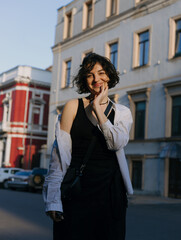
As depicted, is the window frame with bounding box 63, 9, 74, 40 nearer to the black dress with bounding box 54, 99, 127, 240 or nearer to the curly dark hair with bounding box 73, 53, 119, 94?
the curly dark hair with bounding box 73, 53, 119, 94

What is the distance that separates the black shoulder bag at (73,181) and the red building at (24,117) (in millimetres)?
36872

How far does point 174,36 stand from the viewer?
69.7 ft

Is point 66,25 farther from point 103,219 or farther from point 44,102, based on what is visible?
point 103,219

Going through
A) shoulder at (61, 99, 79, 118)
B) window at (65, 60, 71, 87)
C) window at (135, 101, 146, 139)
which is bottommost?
shoulder at (61, 99, 79, 118)

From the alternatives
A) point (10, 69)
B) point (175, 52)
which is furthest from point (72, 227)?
point (10, 69)

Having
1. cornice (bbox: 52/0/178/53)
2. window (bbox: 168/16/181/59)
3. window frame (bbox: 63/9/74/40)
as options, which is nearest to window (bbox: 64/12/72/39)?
window frame (bbox: 63/9/74/40)

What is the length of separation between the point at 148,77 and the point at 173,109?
2.86m

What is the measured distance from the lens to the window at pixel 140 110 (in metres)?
22.3

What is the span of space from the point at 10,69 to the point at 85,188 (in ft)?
136

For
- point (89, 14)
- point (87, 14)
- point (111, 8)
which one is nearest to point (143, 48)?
point (111, 8)

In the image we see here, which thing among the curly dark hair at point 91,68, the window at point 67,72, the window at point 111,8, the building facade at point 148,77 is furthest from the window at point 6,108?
the curly dark hair at point 91,68

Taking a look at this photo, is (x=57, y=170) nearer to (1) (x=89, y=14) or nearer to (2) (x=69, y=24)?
(1) (x=89, y=14)

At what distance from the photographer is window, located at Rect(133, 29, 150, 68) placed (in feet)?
75.7

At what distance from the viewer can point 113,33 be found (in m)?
26.1
